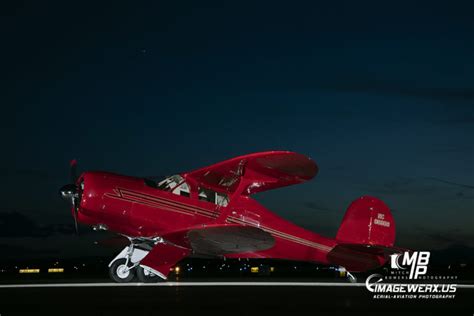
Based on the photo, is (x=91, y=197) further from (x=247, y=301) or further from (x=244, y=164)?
(x=247, y=301)

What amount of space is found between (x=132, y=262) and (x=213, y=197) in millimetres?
2980

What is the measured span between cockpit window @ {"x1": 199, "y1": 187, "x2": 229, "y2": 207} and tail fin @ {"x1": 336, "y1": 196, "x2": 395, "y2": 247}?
5.05m

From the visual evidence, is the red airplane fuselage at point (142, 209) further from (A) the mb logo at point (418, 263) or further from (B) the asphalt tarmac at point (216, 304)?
(A) the mb logo at point (418, 263)

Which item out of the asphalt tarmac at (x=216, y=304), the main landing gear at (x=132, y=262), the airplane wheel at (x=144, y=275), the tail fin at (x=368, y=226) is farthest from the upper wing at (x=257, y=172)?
the tail fin at (x=368, y=226)

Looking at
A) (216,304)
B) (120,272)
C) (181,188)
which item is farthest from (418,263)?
(120,272)

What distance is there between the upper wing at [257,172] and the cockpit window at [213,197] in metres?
0.14

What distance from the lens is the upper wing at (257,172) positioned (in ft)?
45.2

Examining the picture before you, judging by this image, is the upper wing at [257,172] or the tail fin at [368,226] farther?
the tail fin at [368,226]

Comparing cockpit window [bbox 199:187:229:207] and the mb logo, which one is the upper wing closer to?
cockpit window [bbox 199:187:229:207]

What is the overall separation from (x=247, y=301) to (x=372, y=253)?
8.17m

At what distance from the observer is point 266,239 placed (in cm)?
1519

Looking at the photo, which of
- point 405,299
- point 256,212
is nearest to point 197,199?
point 256,212

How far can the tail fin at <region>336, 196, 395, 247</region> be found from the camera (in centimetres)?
1900

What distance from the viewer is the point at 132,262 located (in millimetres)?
15688
